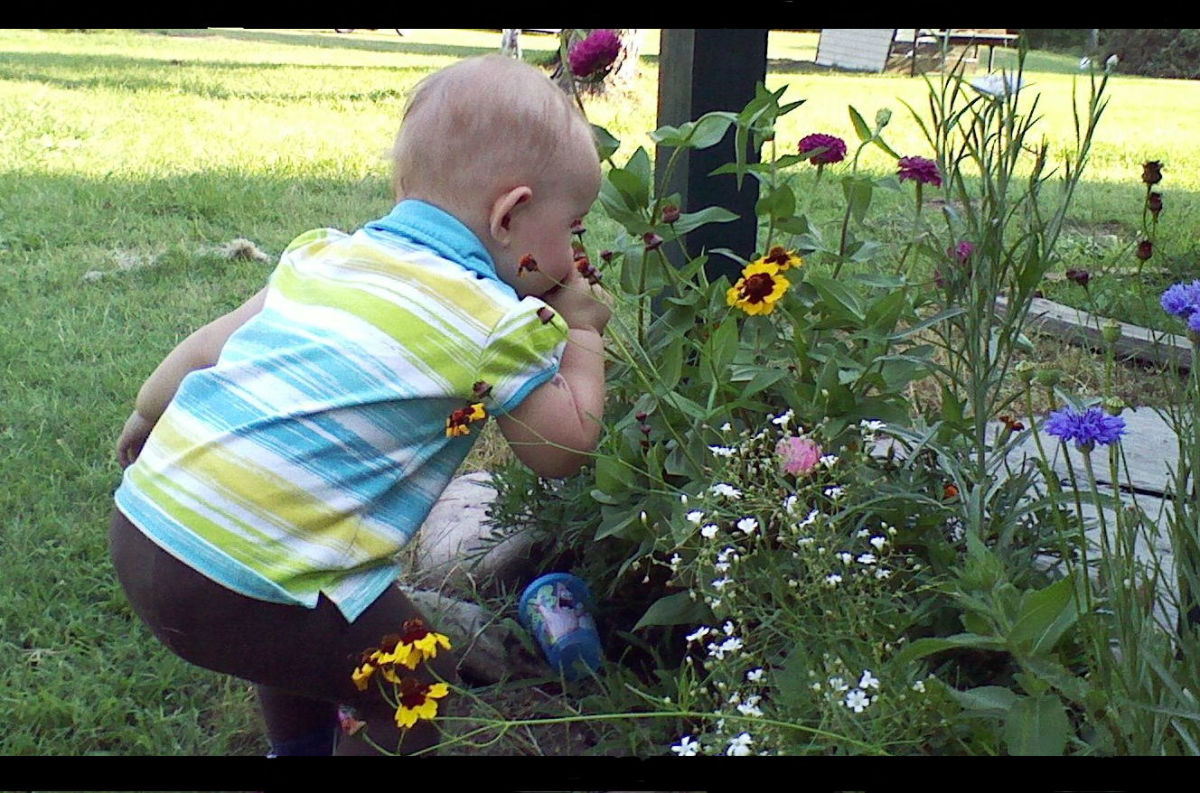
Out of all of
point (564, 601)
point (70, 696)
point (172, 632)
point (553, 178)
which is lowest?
point (70, 696)

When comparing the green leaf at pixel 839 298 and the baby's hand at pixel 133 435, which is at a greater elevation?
the green leaf at pixel 839 298

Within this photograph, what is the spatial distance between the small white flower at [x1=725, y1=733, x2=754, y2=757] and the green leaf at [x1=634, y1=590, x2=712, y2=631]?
1.41 ft

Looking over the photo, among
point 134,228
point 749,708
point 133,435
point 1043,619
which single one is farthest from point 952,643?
point 134,228

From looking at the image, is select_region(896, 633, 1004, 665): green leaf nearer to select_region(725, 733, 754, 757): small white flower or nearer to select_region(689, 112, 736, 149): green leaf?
select_region(725, 733, 754, 757): small white flower

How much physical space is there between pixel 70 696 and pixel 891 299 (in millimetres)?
1501

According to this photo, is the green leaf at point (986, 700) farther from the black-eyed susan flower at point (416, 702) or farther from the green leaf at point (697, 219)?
the green leaf at point (697, 219)

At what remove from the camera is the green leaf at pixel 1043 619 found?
1314mm

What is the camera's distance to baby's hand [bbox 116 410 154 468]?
199cm

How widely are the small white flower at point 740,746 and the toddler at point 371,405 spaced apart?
498 mm

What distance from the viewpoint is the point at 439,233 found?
1744mm

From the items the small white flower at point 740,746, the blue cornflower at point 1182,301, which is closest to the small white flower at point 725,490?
A: the small white flower at point 740,746

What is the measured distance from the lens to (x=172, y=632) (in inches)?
65.8
